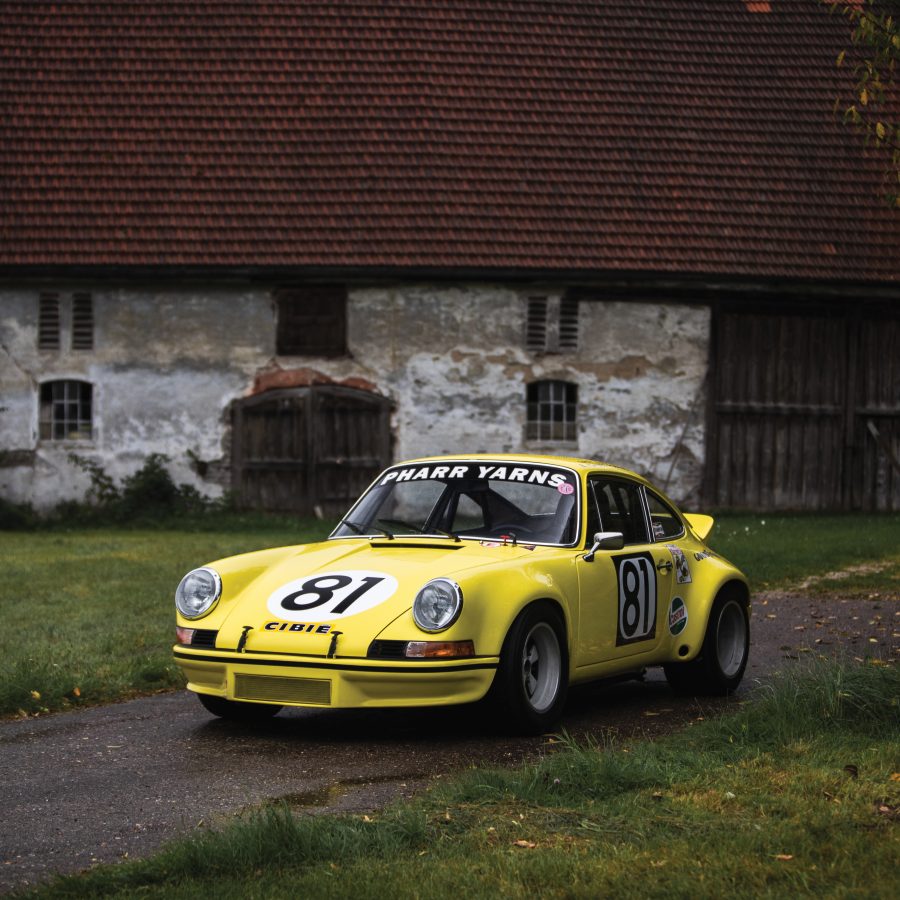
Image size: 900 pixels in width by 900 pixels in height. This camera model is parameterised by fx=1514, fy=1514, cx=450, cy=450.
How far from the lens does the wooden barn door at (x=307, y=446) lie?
21203 millimetres

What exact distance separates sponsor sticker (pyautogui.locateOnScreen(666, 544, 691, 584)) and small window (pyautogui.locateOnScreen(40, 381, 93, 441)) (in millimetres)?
14097

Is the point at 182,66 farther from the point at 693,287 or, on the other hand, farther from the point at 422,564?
the point at 422,564

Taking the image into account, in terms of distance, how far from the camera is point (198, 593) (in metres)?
7.62

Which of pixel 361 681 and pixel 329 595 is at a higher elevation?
pixel 329 595

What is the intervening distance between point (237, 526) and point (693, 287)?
285 inches

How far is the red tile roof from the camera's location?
69.2 feet

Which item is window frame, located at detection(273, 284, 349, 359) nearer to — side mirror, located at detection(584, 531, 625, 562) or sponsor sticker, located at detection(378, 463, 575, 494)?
sponsor sticker, located at detection(378, 463, 575, 494)

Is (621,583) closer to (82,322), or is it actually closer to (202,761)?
(202,761)

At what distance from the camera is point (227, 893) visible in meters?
4.50

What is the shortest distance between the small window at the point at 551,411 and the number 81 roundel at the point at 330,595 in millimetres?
14290

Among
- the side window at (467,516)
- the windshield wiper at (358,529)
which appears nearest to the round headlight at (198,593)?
the windshield wiper at (358,529)

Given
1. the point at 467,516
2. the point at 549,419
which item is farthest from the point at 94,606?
the point at 549,419

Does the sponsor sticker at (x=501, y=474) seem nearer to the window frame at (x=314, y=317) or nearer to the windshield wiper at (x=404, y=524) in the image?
the windshield wiper at (x=404, y=524)

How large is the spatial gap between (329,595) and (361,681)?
1.83ft
